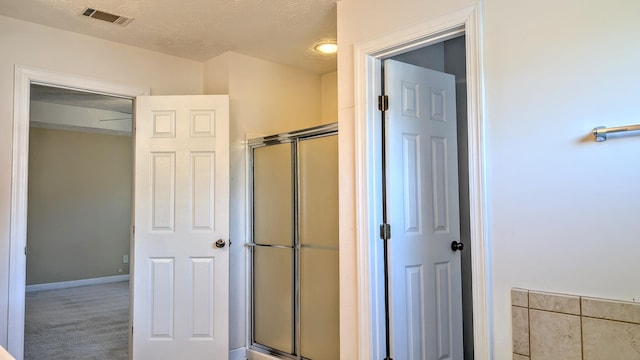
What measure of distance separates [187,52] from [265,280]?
2004 millimetres

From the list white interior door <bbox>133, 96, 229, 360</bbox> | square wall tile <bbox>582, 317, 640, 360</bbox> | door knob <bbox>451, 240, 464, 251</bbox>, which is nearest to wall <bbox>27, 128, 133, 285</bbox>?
white interior door <bbox>133, 96, 229, 360</bbox>

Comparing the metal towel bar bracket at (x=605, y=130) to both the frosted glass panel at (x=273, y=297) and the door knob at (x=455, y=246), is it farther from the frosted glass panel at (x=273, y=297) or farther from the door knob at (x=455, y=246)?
the frosted glass panel at (x=273, y=297)

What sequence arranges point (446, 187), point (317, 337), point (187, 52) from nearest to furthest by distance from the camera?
point (446, 187)
point (317, 337)
point (187, 52)

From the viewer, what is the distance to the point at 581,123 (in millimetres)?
1718

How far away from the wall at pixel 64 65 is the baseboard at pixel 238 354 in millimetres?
1546

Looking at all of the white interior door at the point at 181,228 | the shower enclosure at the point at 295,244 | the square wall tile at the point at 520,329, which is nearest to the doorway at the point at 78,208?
the white interior door at the point at 181,228

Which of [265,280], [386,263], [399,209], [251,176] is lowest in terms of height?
[265,280]

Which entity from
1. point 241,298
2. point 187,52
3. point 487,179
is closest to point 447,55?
point 487,179

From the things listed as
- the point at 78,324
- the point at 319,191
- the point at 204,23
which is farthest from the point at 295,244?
the point at 78,324

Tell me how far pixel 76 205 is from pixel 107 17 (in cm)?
525

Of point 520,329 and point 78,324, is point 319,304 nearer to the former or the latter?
point 520,329

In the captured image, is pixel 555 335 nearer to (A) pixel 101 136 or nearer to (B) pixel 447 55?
(B) pixel 447 55

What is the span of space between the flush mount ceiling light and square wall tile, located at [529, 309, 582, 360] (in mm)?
2488

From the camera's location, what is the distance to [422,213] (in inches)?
106
